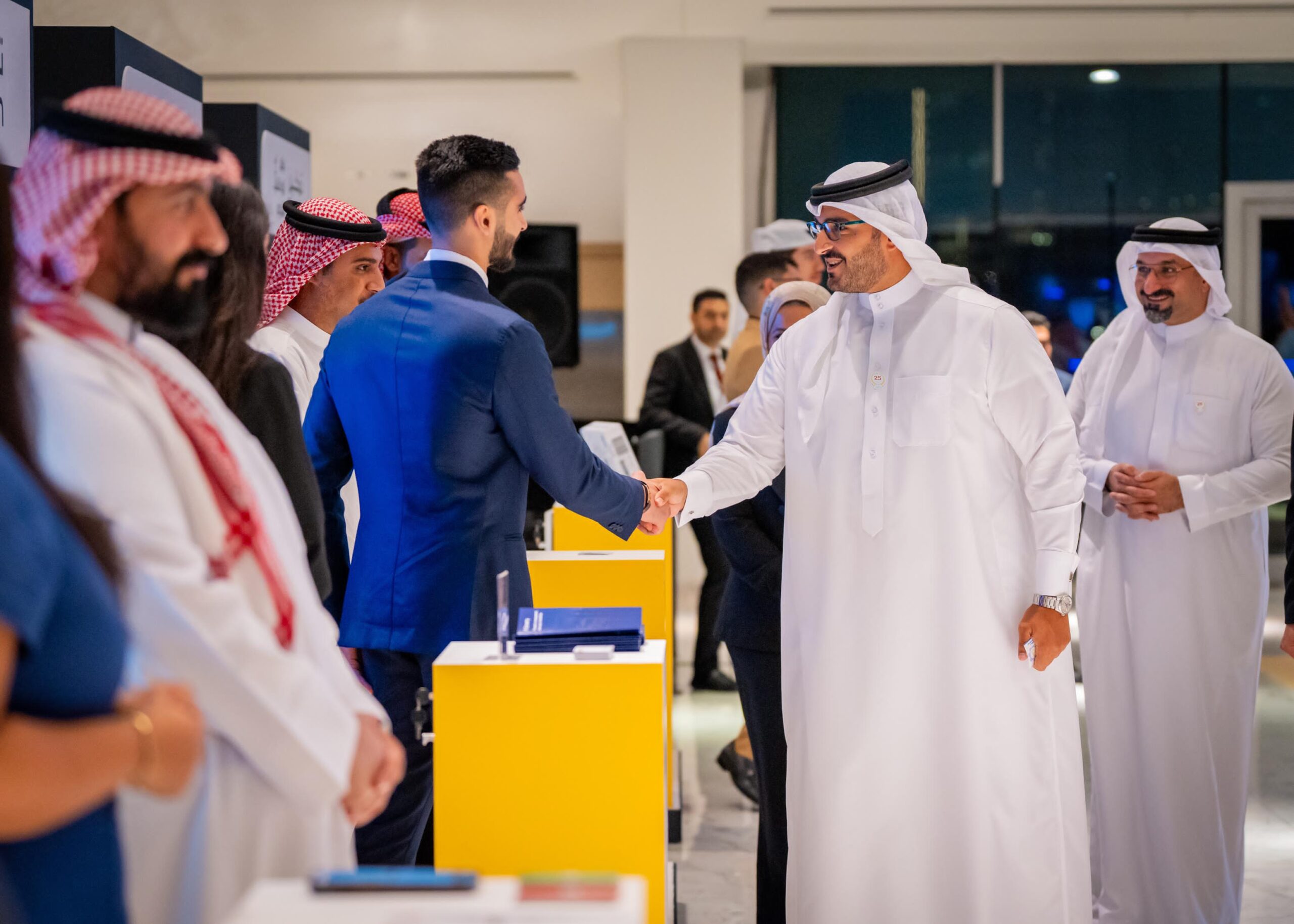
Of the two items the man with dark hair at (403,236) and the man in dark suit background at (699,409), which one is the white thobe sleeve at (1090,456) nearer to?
the man with dark hair at (403,236)

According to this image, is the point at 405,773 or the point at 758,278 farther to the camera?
the point at 758,278

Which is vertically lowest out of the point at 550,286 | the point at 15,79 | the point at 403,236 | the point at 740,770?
the point at 740,770

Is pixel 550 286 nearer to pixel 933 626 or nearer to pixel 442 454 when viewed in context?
pixel 442 454

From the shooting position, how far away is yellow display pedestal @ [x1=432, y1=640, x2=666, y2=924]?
231cm

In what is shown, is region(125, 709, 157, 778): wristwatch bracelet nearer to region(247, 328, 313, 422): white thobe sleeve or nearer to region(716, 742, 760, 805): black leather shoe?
region(247, 328, 313, 422): white thobe sleeve

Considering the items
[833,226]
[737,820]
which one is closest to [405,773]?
[833,226]

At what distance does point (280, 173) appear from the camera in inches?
226

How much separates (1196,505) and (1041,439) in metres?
0.87

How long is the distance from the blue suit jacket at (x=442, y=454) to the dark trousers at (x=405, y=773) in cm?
5

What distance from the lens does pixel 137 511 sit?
137 centimetres

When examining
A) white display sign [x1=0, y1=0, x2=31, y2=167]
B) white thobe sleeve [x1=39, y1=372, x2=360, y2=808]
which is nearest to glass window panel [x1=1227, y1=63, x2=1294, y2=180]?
white display sign [x1=0, y1=0, x2=31, y2=167]

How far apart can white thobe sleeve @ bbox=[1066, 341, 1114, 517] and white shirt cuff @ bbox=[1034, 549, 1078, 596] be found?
634mm

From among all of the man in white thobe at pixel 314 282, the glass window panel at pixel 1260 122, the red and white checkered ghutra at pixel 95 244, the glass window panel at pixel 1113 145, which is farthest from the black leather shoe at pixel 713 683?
the glass window panel at pixel 1260 122

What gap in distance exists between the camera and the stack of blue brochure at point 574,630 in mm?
2439
